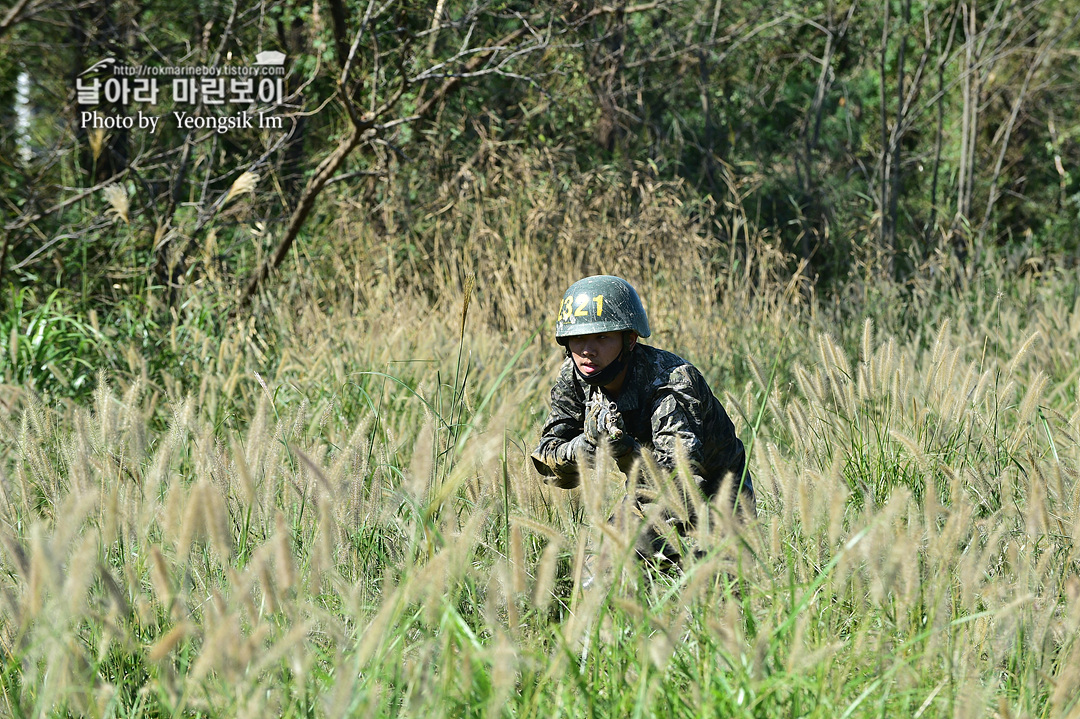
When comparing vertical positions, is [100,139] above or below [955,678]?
above

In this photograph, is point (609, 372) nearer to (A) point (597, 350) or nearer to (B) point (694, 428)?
(A) point (597, 350)

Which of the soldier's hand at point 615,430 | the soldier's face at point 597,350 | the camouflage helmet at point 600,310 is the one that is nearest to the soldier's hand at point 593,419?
the soldier's hand at point 615,430

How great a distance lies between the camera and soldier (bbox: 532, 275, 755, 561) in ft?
9.04

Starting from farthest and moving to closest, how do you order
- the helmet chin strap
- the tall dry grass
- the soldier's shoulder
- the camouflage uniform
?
the soldier's shoulder
the helmet chin strap
the camouflage uniform
the tall dry grass

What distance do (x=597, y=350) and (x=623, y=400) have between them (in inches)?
7.0

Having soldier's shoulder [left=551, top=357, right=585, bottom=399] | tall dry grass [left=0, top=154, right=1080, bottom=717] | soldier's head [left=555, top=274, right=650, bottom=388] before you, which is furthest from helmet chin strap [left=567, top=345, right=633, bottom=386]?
tall dry grass [left=0, top=154, right=1080, bottom=717]

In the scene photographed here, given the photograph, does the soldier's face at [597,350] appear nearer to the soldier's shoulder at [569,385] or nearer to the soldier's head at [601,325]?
the soldier's head at [601,325]

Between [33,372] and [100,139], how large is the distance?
124cm

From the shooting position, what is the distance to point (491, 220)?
264 inches

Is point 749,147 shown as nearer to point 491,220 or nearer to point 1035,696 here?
point 491,220

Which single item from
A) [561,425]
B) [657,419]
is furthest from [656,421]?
[561,425]

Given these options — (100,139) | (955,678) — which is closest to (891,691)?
(955,678)

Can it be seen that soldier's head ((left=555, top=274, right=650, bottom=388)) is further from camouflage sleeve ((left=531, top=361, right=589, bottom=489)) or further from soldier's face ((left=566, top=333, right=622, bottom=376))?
camouflage sleeve ((left=531, top=361, right=589, bottom=489))

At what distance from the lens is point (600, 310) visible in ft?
9.18
